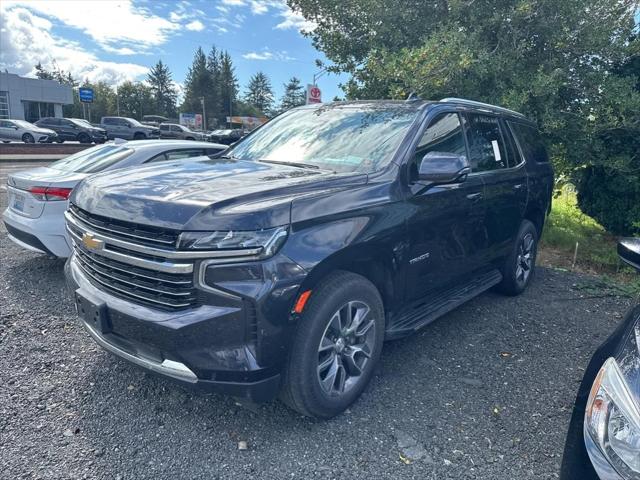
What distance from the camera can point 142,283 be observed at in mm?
2564

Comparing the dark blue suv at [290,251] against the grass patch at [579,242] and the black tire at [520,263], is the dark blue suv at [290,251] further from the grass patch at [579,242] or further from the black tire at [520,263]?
the grass patch at [579,242]

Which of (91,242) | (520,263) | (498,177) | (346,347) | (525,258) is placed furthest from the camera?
(525,258)

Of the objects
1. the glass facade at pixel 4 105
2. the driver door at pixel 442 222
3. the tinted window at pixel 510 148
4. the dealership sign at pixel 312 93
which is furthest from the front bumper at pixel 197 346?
the glass facade at pixel 4 105

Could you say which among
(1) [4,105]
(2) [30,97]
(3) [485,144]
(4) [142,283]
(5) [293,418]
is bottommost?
(5) [293,418]

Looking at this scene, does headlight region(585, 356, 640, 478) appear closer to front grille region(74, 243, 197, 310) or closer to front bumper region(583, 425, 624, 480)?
front bumper region(583, 425, 624, 480)

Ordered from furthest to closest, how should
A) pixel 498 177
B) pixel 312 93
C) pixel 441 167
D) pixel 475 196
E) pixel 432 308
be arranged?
pixel 312 93
pixel 498 177
pixel 475 196
pixel 432 308
pixel 441 167

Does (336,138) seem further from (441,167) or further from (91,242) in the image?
(91,242)

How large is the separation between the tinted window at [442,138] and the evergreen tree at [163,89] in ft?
312

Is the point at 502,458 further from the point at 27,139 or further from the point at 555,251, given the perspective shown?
the point at 27,139

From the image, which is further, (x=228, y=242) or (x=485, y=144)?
(x=485, y=144)

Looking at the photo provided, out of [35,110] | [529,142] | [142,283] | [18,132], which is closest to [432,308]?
[142,283]

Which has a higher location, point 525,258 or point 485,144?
point 485,144

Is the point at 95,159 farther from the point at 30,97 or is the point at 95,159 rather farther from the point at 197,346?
the point at 30,97

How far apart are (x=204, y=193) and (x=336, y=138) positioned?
4.69 feet
